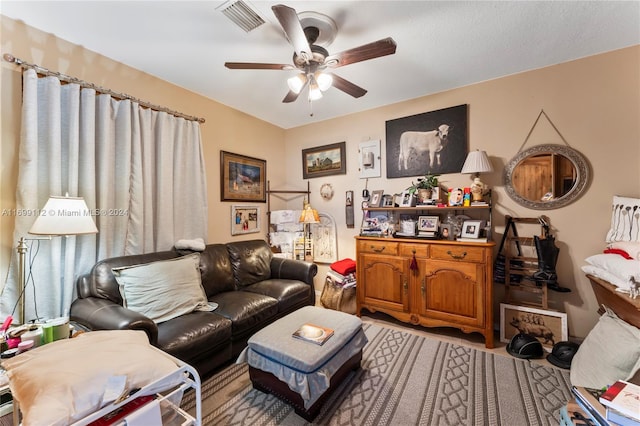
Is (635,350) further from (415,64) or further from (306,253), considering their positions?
(306,253)

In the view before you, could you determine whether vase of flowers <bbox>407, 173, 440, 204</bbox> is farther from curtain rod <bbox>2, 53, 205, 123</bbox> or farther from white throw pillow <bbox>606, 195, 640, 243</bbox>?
curtain rod <bbox>2, 53, 205, 123</bbox>

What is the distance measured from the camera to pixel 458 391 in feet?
6.03

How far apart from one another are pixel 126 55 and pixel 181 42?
0.59 metres

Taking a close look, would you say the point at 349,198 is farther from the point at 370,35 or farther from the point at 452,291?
the point at 370,35

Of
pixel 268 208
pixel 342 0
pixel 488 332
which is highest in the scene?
pixel 342 0

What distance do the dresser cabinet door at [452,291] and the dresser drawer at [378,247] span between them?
0.33 m

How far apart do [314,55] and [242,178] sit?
2113mm

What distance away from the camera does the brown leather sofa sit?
5.61 ft

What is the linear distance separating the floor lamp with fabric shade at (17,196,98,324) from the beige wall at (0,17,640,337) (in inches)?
10.4

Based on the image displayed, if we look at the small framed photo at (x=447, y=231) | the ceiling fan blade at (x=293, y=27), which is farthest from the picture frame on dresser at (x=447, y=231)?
the ceiling fan blade at (x=293, y=27)

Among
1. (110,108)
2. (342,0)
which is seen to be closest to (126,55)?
(110,108)

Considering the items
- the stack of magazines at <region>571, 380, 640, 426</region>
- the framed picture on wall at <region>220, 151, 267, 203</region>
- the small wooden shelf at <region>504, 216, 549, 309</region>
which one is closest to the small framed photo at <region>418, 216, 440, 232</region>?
the small wooden shelf at <region>504, 216, 549, 309</region>

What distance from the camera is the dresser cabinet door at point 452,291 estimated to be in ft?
8.00

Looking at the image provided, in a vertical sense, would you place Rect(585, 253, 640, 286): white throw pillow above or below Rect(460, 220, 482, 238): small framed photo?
below
